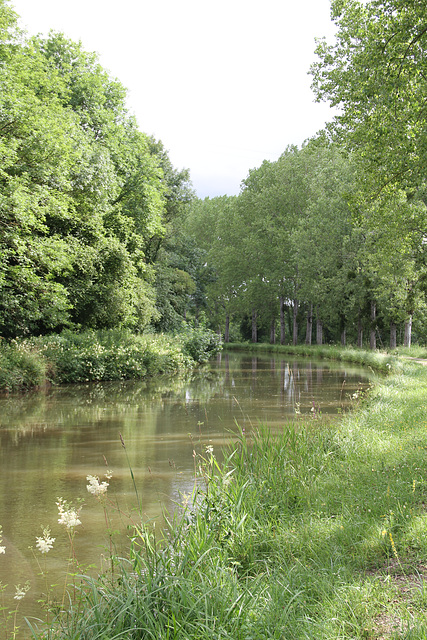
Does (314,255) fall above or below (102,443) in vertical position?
above

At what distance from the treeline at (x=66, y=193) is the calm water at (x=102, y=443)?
4.62 m

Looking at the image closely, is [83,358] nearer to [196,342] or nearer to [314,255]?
[196,342]

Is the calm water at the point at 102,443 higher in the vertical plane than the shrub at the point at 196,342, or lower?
lower

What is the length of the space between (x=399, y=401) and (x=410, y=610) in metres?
8.75

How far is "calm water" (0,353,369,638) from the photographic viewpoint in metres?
5.39

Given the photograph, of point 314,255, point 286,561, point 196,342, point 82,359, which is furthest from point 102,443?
point 314,255

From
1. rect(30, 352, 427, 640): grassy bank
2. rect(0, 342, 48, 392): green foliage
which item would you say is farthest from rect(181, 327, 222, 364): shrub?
rect(30, 352, 427, 640): grassy bank

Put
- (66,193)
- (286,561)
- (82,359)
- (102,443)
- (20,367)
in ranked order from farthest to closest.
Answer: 1. (66,193)
2. (82,359)
3. (20,367)
4. (102,443)
5. (286,561)

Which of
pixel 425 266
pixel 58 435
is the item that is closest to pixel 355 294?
pixel 425 266

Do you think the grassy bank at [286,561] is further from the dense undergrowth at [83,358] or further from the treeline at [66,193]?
the treeline at [66,193]

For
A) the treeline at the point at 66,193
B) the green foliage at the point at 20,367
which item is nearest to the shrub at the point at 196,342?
the treeline at the point at 66,193

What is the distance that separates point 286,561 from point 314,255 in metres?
41.4

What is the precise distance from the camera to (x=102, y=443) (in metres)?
10.1

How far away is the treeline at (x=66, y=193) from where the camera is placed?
1853 cm
